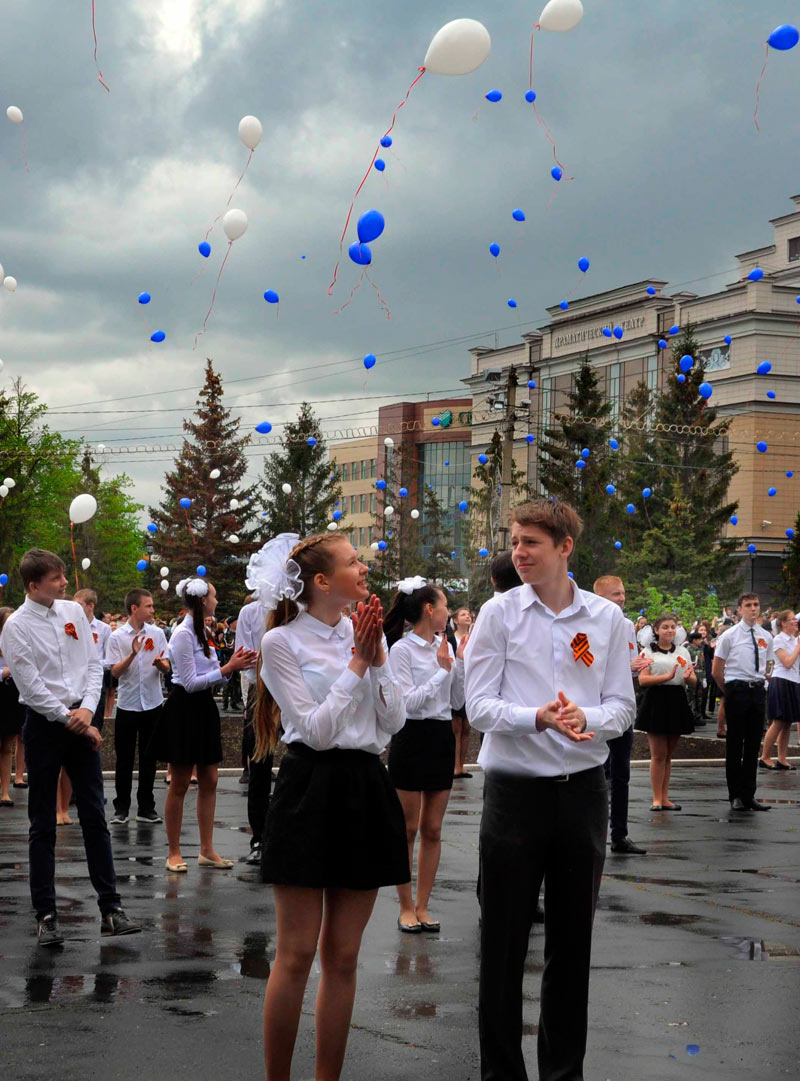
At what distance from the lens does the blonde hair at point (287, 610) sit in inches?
187

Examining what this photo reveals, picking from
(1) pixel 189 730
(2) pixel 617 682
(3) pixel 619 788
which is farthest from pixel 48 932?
(3) pixel 619 788

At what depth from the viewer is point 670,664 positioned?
13.0 metres

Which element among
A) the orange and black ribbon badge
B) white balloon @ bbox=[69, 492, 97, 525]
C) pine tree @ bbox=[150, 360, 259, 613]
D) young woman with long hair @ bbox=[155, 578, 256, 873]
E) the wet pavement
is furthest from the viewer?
pine tree @ bbox=[150, 360, 259, 613]

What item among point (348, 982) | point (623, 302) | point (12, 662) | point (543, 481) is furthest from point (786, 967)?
point (623, 302)

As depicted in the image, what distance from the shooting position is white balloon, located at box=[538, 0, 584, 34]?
417 inches

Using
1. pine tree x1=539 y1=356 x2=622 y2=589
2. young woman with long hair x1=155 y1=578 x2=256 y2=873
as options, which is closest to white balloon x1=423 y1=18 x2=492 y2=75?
young woman with long hair x1=155 y1=578 x2=256 y2=873

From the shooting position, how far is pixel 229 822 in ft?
40.3

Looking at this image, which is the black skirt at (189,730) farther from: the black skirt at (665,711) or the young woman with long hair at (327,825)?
the young woman with long hair at (327,825)

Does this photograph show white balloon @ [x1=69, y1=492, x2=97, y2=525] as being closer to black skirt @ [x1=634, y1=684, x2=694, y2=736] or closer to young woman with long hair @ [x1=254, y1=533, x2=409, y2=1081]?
black skirt @ [x1=634, y1=684, x2=694, y2=736]

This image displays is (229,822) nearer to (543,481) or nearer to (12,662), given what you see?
(12,662)

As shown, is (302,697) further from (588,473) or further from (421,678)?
(588,473)

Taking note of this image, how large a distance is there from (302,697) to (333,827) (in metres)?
0.43

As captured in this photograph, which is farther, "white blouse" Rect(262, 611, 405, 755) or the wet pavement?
the wet pavement

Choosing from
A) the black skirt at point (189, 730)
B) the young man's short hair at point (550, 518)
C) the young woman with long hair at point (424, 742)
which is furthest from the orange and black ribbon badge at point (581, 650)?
the black skirt at point (189, 730)
